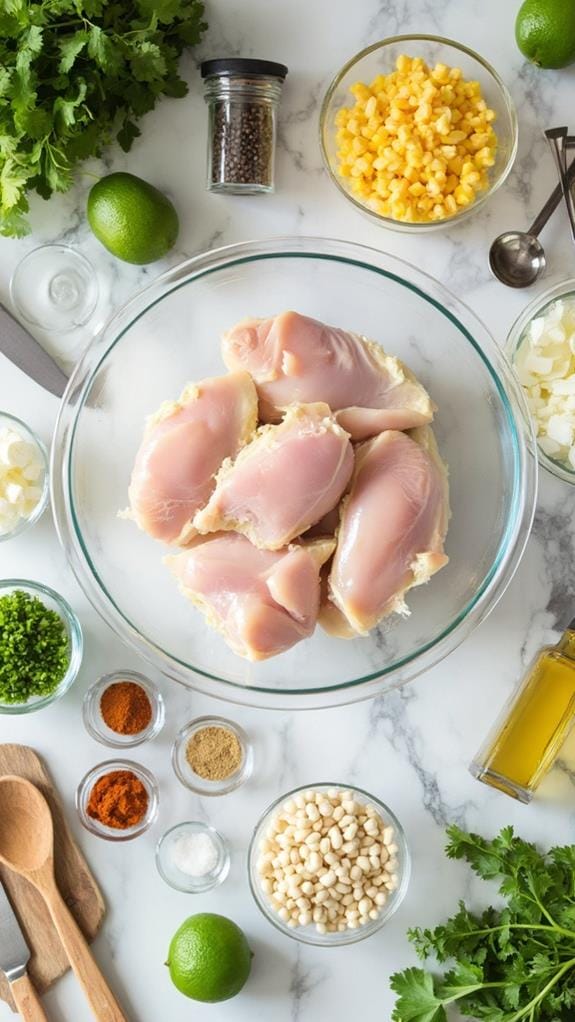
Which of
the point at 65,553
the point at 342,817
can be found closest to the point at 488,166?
the point at 65,553

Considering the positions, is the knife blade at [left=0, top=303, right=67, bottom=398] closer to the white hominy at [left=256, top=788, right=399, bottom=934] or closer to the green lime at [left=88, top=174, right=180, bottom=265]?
the green lime at [left=88, top=174, right=180, bottom=265]

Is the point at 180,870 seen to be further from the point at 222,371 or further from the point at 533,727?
the point at 222,371

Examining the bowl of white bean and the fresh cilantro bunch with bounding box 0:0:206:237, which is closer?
the fresh cilantro bunch with bounding box 0:0:206:237

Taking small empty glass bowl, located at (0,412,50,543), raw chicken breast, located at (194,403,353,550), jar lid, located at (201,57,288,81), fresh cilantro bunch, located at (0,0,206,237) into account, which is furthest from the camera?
small empty glass bowl, located at (0,412,50,543)

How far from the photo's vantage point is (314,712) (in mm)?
2193

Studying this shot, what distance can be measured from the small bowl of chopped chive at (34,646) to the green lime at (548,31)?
1.43 m

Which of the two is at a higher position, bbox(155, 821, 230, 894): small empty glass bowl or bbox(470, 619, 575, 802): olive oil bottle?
bbox(470, 619, 575, 802): olive oil bottle

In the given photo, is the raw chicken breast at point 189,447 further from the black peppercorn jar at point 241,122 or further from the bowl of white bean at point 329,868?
the bowl of white bean at point 329,868

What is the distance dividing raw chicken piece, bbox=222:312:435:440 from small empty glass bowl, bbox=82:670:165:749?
672mm

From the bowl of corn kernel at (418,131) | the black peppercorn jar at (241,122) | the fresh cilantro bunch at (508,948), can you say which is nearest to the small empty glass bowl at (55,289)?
the black peppercorn jar at (241,122)

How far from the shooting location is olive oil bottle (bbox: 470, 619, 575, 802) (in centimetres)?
211

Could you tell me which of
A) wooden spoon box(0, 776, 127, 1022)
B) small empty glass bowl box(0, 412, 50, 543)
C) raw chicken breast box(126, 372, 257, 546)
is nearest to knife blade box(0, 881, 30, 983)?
wooden spoon box(0, 776, 127, 1022)

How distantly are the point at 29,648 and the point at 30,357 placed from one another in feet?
1.90

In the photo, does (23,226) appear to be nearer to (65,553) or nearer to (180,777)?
(65,553)
